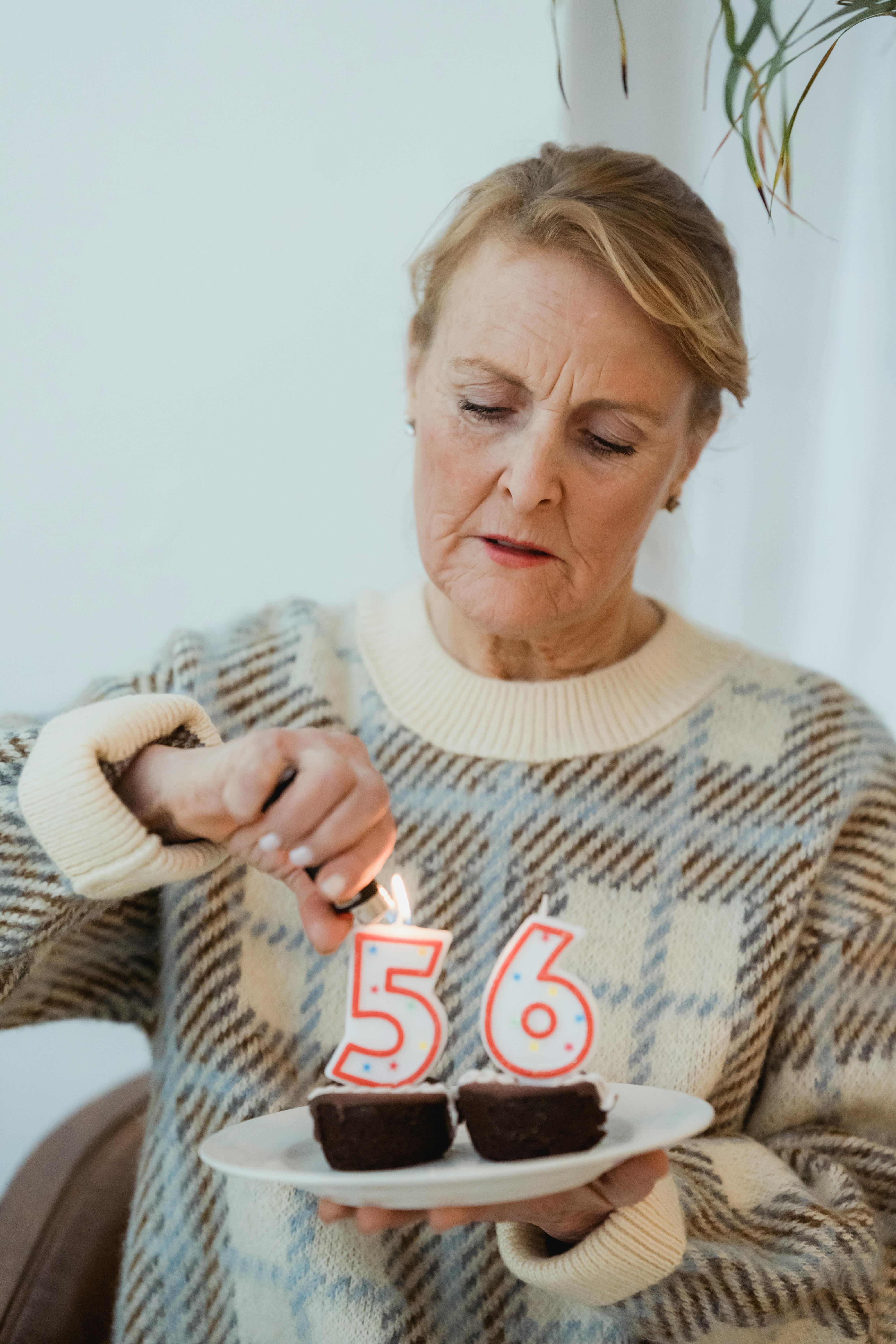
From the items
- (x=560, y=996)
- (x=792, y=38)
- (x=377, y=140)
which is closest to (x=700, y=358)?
(x=792, y=38)

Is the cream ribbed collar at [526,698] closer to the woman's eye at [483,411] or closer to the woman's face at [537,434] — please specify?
the woman's face at [537,434]

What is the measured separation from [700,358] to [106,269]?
1.00 m

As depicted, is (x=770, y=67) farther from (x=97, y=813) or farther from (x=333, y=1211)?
(x=333, y=1211)

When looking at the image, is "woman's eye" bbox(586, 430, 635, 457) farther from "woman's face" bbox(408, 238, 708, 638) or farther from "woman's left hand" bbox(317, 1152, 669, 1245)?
"woman's left hand" bbox(317, 1152, 669, 1245)

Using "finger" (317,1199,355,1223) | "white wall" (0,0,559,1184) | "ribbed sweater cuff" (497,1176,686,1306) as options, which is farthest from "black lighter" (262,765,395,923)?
"white wall" (0,0,559,1184)

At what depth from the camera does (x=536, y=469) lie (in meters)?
1.13

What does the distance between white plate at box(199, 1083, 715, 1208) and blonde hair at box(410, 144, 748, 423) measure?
31.4 inches

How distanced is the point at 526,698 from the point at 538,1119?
65 centimetres

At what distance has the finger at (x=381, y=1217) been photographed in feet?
2.55

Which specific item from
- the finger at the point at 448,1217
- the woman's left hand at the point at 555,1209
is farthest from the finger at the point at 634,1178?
the finger at the point at 448,1217

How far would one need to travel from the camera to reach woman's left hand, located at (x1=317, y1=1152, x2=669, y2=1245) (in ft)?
2.56

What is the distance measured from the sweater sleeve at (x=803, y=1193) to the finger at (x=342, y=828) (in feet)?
1.30

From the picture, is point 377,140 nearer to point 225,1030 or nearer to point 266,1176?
point 225,1030

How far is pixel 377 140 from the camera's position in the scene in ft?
5.83
